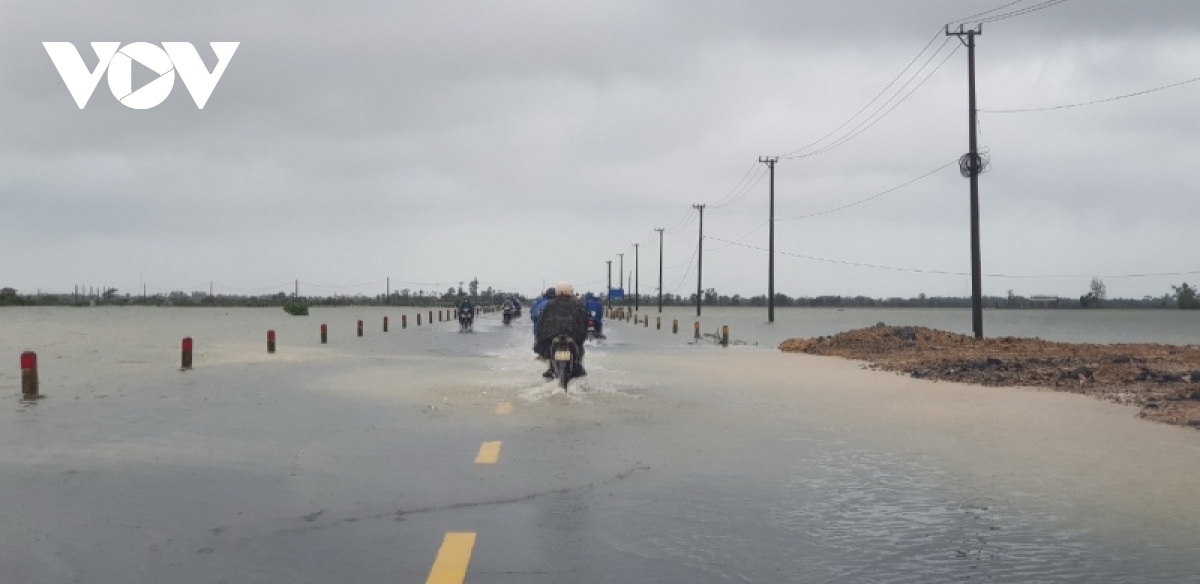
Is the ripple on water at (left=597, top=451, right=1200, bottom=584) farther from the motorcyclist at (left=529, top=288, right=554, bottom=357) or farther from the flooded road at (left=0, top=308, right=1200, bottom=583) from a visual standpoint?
the motorcyclist at (left=529, top=288, right=554, bottom=357)

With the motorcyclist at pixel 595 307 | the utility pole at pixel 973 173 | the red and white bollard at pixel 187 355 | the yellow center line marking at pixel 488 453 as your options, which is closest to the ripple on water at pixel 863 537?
the yellow center line marking at pixel 488 453

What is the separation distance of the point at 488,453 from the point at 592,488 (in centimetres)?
238

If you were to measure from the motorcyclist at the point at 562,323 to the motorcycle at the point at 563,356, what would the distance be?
0.30 ft

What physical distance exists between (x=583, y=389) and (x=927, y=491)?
410 inches

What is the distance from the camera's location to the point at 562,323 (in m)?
18.3

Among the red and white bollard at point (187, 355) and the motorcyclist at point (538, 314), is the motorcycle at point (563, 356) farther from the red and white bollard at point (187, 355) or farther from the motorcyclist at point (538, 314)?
the red and white bollard at point (187, 355)

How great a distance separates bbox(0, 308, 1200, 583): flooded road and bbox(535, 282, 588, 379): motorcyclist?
765 millimetres

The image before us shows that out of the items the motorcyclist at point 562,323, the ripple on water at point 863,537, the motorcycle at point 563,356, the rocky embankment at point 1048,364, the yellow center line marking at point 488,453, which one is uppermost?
the motorcyclist at point 562,323

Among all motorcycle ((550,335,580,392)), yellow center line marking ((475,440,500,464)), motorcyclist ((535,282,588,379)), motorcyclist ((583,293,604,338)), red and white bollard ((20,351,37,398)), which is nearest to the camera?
yellow center line marking ((475,440,500,464))

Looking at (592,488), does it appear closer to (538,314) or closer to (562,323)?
(562,323)

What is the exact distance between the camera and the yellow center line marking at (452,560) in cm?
621

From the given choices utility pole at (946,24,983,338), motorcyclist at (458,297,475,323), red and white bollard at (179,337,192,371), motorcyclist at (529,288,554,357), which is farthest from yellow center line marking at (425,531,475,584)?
motorcyclist at (458,297,475,323)

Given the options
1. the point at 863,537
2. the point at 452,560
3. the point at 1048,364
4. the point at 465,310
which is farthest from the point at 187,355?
the point at 465,310

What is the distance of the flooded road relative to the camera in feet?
21.9
